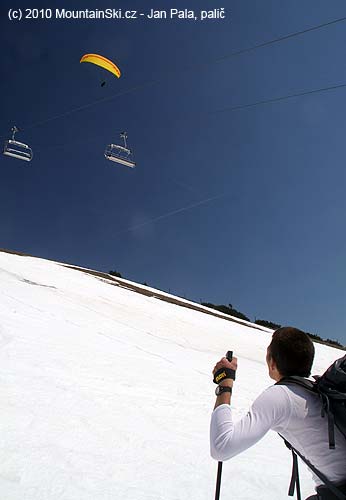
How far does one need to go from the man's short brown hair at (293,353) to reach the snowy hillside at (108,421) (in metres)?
2.28

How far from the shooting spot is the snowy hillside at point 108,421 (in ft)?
11.0

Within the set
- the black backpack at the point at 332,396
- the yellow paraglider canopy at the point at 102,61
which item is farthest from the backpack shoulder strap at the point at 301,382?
the yellow paraglider canopy at the point at 102,61

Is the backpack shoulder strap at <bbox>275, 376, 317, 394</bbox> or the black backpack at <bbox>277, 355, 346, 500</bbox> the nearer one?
the black backpack at <bbox>277, 355, 346, 500</bbox>

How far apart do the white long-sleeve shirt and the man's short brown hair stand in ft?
0.42

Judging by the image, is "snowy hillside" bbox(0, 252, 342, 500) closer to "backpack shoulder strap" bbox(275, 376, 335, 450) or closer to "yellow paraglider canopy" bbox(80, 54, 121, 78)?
"backpack shoulder strap" bbox(275, 376, 335, 450)

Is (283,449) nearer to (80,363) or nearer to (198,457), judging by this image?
(198,457)

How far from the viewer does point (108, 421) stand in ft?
15.1

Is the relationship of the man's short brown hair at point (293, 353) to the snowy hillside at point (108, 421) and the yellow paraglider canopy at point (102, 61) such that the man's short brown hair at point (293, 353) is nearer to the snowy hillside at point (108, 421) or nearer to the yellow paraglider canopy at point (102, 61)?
the snowy hillside at point (108, 421)

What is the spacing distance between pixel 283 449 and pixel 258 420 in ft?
13.1

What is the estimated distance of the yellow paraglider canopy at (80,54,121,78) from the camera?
1721 centimetres

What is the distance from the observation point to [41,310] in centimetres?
1026

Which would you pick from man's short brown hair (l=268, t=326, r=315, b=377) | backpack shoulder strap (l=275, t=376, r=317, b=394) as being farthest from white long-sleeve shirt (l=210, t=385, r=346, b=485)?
man's short brown hair (l=268, t=326, r=315, b=377)

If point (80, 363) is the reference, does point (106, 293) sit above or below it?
above

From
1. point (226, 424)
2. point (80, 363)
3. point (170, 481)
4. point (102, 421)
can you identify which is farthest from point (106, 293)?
point (226, 424)
